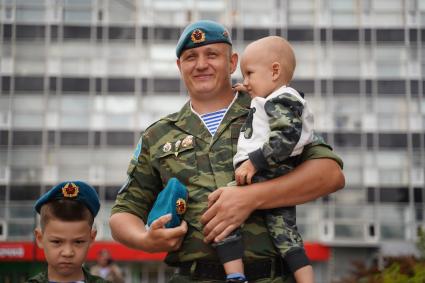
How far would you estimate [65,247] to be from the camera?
3645 mm

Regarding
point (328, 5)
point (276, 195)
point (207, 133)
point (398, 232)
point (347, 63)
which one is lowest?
point (398, 232)

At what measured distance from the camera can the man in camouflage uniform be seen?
3.42 m

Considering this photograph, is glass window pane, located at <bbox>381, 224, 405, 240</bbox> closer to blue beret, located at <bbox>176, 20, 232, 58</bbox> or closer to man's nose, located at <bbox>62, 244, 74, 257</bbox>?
blue beret, located at <bbox>176, 20, 232, 58</bbox>

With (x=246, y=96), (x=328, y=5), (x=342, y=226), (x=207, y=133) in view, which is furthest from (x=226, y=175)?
(x=328, y=5)

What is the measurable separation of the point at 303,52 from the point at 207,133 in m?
33.8

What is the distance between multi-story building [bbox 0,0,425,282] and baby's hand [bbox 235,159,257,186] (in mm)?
31763

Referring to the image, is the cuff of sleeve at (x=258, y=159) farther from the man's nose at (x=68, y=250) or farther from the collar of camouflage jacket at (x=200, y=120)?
the man's nose at (x=68, y=250)

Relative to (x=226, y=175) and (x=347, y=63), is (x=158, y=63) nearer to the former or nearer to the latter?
(x=347, y=63)

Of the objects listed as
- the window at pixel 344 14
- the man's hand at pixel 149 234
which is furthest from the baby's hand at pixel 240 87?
the window at pixel 344 14

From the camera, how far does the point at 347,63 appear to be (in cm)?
3669

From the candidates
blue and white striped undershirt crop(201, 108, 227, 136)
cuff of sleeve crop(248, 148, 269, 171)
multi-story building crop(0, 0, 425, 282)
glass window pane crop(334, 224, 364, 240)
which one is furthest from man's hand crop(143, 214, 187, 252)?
glass window pane crop(334, 224, 364, 240)

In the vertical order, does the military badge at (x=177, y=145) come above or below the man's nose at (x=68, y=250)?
above

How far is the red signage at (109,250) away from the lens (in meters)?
34.1

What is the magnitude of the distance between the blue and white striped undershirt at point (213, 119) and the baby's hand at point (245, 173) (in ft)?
1.18
